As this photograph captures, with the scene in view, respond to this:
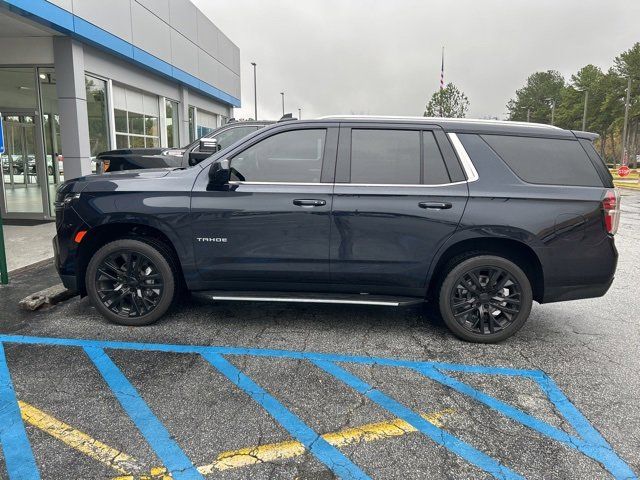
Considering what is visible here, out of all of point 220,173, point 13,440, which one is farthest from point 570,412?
point 13,440

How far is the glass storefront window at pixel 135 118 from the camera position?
1279 cm

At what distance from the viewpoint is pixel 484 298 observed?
4.14m

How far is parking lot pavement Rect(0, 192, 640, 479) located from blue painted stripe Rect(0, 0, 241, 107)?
19.4 feet

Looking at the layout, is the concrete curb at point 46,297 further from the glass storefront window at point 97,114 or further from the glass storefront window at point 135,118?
the glass storefront window at point 135,118

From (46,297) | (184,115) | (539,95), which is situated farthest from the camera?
(539,95)

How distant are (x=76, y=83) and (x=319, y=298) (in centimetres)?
865

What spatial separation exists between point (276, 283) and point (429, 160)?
173 centimetres

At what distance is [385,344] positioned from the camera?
4141 mm

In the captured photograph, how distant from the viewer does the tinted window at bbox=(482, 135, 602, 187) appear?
4.04 metres

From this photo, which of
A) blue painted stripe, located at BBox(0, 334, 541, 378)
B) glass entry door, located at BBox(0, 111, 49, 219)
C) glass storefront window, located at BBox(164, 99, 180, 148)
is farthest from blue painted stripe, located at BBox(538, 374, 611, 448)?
glass storefront window, located at BBox(164, 99, 180, 148)

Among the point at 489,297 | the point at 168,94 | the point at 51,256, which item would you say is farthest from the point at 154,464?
the point at 168,94

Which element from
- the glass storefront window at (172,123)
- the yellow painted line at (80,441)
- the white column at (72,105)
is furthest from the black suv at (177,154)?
the glass storefront window at (172,123)

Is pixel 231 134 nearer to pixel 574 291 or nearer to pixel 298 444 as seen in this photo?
pixel 574 291

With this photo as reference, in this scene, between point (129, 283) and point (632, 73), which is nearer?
point (129, 283)
